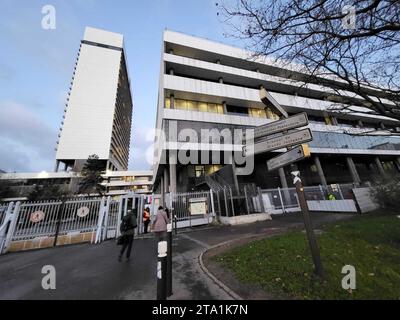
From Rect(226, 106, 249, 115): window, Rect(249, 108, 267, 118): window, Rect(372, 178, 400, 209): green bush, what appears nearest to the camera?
Rect(372, 178, 400, 209): green bush

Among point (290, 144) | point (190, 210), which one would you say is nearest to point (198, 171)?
point (190, 210)

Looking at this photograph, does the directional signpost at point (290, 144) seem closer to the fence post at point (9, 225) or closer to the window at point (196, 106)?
the fence post at point (9, 225)

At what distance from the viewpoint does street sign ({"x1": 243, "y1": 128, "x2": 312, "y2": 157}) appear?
3638 millimetres

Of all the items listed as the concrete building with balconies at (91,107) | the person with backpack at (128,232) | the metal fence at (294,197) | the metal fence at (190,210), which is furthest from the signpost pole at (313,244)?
the concrete building with balconies at (91,107)

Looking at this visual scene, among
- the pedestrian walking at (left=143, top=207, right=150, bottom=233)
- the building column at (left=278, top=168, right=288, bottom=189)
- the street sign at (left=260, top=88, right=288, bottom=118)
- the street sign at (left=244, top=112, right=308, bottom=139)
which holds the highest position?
the building column at (left=278, top=168, right=288, bottom=189)

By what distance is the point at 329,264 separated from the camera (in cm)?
405

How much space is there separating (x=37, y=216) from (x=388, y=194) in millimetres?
20190

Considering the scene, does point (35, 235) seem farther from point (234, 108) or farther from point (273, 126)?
point (234, 108)

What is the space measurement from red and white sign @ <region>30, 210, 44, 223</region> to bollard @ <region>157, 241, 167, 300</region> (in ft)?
35.3

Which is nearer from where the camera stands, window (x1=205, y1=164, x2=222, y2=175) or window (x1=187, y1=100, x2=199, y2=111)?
window (x1=187, y1=100, x2=199, y2=111)

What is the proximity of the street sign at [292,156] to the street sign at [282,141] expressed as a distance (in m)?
0.15

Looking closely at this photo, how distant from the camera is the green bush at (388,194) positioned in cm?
1005

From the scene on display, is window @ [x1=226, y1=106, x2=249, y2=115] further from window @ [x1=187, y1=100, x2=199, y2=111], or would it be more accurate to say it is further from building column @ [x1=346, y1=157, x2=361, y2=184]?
building column @ [x1=346, y1=157, x2=361, y2=184]

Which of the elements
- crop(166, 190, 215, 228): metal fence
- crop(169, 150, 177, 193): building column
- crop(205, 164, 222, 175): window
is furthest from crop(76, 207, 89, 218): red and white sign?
crop(205, 164, 222, 175): window
